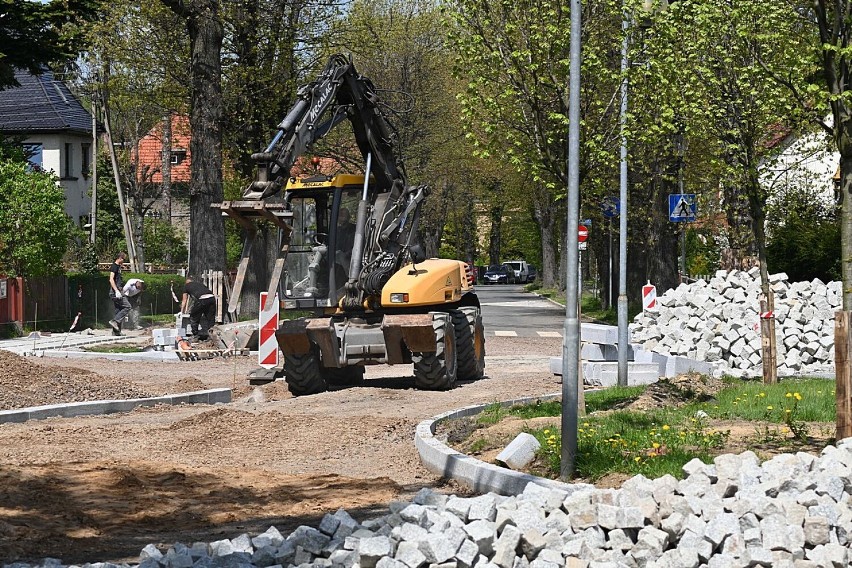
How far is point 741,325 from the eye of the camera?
21.2 metres

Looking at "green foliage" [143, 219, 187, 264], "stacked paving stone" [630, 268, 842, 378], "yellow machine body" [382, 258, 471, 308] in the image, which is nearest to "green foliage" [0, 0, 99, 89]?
"yellow machine body" [382, 258, 471, 308]

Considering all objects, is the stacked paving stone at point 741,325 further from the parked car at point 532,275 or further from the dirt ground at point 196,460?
the parked car at point 532,275

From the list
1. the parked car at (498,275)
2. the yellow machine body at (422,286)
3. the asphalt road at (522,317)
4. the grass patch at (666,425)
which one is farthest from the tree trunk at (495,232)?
the grass patch at (666,425)

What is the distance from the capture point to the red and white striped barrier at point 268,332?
1824cm

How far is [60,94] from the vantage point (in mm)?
63062

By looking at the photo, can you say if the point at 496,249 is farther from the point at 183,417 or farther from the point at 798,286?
the point at 183,417

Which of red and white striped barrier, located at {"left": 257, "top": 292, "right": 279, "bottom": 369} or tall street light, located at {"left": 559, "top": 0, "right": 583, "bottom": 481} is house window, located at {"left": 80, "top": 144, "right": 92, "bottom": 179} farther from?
tall street light, located at {"left": 559, "top": 0, "right": 583, "bottom": 481}

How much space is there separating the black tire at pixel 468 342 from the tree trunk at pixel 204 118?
10.2 metres

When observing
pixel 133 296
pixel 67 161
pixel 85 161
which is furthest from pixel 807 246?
pixel 85 161

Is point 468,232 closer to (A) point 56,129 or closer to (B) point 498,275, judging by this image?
(B) point 498,275

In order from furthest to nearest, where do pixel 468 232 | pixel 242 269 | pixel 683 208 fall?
pixel 468 232, pixel 683 208, pixel 242 269

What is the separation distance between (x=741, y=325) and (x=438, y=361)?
596 cm

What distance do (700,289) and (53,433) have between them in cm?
1319

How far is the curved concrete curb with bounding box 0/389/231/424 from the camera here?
1504cm
